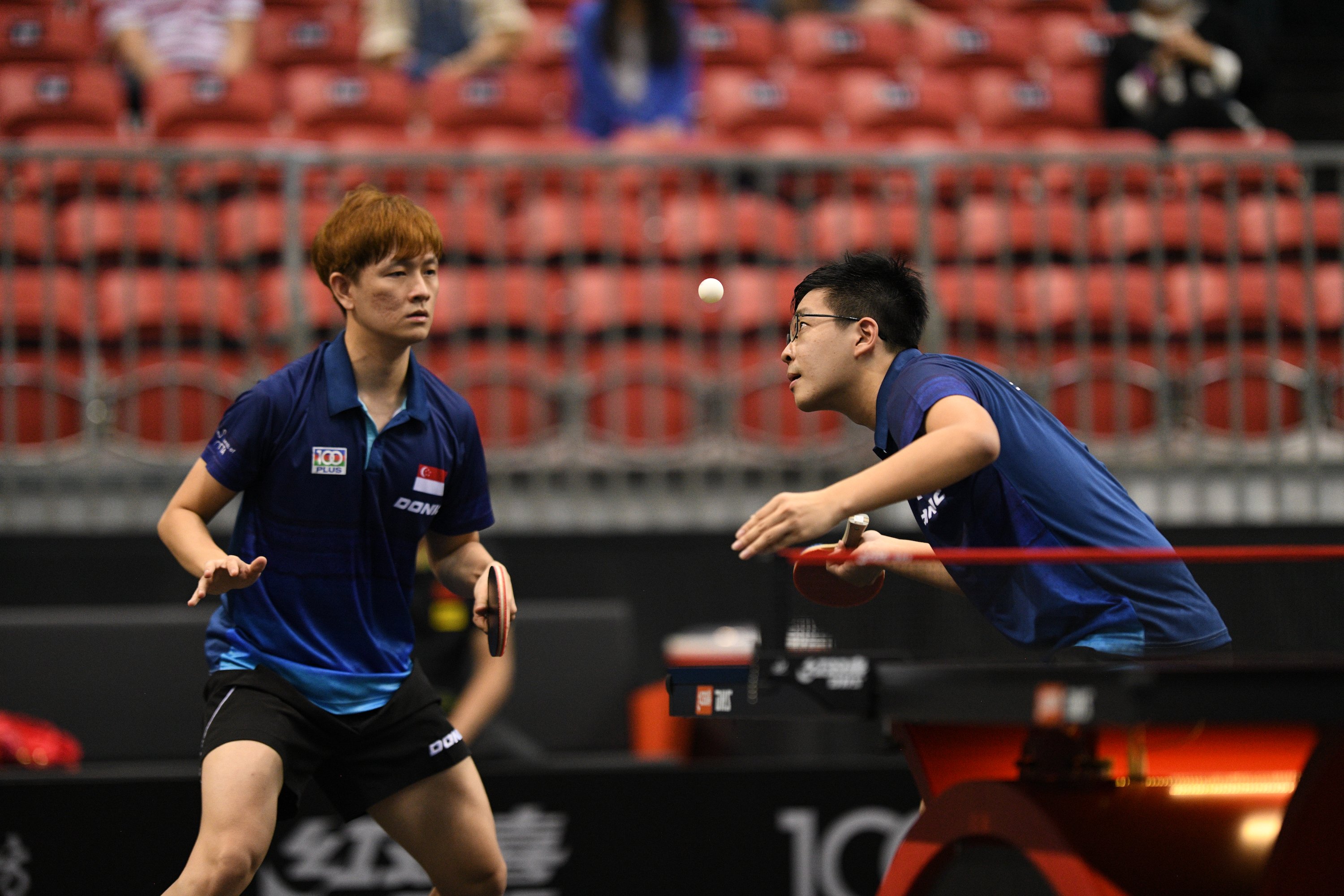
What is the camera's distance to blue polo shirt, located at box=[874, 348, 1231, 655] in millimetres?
2307

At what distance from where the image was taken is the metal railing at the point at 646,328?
5.49 m

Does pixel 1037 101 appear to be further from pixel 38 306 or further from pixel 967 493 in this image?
pixel 967 493

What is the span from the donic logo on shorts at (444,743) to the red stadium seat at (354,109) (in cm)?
511

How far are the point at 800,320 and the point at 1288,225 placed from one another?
4.35 meters

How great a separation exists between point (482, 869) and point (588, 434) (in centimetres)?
286

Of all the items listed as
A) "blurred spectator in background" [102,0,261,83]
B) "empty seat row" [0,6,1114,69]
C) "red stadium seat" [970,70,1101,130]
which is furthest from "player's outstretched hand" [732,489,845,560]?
"blurred spectator in background" [102,0,261,83]

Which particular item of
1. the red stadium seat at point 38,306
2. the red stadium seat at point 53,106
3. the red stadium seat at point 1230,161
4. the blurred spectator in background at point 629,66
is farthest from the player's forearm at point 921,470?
the red stadium seat at point 53,106

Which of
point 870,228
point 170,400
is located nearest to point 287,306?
point 170,400

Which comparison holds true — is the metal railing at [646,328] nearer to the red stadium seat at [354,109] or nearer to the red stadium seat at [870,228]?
the red stadium seat at [870,228]

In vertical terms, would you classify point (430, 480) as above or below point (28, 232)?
below

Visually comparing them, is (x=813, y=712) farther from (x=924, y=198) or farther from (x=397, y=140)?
(x=397, y=140)

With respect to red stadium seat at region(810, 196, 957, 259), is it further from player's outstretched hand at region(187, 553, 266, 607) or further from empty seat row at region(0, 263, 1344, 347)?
player's outstretched hand at region(187, 553, 266, 607)

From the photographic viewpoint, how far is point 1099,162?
5.87 metres

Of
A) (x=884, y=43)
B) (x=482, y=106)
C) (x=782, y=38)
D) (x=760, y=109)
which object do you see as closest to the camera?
(x=482, y=106)
